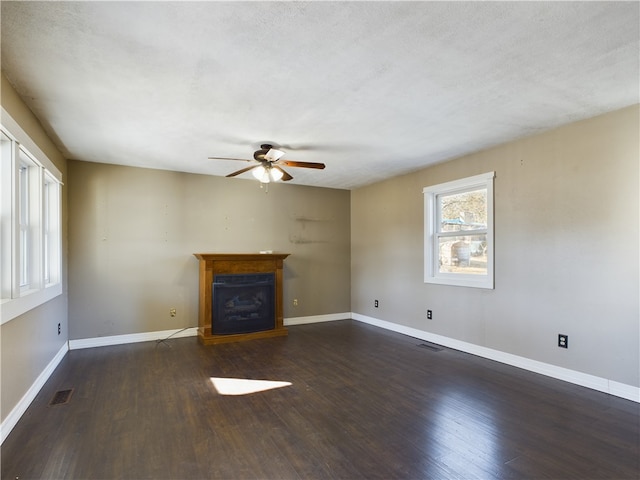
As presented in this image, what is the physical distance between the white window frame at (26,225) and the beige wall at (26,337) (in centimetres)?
11

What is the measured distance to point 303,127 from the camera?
3.38m

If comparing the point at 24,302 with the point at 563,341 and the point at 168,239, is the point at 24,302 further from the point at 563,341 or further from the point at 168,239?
the point at 563,341

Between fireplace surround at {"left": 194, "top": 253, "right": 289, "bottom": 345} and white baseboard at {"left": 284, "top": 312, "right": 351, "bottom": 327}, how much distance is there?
0.55 meters

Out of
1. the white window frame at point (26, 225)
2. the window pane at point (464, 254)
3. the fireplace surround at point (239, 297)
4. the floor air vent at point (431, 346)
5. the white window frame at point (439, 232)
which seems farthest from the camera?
the fireplace surround at point (239, 297)

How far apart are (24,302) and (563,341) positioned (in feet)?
15.4

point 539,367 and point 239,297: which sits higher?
point 239,297

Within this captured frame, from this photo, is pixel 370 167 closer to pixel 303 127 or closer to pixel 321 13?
pixel 303 127

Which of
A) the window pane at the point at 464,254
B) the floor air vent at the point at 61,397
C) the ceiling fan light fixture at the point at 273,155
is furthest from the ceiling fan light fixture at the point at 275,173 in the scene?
the floor air vent at the point at 61,397

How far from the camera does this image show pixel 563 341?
3.36 m

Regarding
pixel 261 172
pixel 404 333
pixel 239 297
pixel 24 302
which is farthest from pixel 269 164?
pixel 404 333

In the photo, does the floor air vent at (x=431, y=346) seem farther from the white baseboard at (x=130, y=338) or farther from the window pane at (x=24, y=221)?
the window pane at (x=24, y=221)

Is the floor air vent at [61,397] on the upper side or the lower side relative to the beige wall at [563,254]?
lower

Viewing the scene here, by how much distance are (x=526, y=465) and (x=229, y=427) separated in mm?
1903

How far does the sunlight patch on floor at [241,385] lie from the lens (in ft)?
10.3
